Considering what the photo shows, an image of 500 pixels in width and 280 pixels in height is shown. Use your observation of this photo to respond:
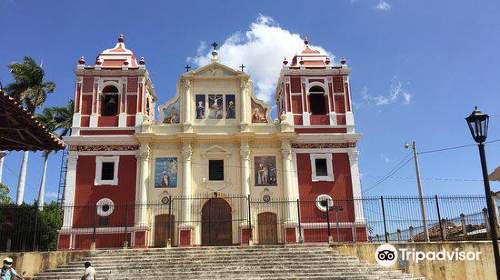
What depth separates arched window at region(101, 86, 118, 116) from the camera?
25.7 m

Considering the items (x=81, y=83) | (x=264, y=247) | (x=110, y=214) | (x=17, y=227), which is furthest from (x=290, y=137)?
(x=17, y=227)

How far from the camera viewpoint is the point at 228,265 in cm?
1620

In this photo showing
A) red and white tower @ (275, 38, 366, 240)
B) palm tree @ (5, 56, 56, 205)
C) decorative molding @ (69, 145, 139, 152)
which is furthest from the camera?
palm tree @ (5, 56, 56, 205)

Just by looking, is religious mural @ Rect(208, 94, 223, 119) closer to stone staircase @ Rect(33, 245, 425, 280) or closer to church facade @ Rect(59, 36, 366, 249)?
church facade @ Rect(59, 36, 366, 249)

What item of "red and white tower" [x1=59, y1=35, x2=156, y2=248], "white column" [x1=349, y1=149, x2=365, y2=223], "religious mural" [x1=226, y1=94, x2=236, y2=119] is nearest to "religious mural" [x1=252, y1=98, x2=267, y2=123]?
"religious mural" [x1=226, y1=94, x2=236, y2=119]

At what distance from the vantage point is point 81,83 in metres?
25.4

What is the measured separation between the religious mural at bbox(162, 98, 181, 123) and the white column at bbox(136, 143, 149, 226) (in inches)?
84.2

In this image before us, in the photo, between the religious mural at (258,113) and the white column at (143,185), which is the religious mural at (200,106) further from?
the white column at (143,185)

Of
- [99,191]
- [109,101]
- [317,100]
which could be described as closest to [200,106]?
[109,101]

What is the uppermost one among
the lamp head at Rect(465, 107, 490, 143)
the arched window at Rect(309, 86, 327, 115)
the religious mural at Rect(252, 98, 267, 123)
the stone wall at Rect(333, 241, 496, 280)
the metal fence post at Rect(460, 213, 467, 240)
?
the arched window at Rect(309, 86, 327, 115)

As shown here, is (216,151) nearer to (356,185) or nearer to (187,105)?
(187,105)

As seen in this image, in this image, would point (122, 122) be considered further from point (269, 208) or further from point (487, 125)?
point (487, 125)

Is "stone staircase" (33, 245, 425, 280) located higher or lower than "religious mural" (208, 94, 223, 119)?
lower

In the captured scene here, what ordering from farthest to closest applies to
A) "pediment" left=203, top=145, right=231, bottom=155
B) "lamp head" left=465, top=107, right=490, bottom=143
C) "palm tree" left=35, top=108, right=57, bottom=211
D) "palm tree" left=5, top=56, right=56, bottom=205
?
"palm tree" left=35, top=108, right=57, bottom=211 → "palm tree" left=5, top=56, right=56, bottom=205 → "pediment" left=203, top=145, right=231, bottom=155 → "lamp head" left=465, top=107, right=490, bottom=143
